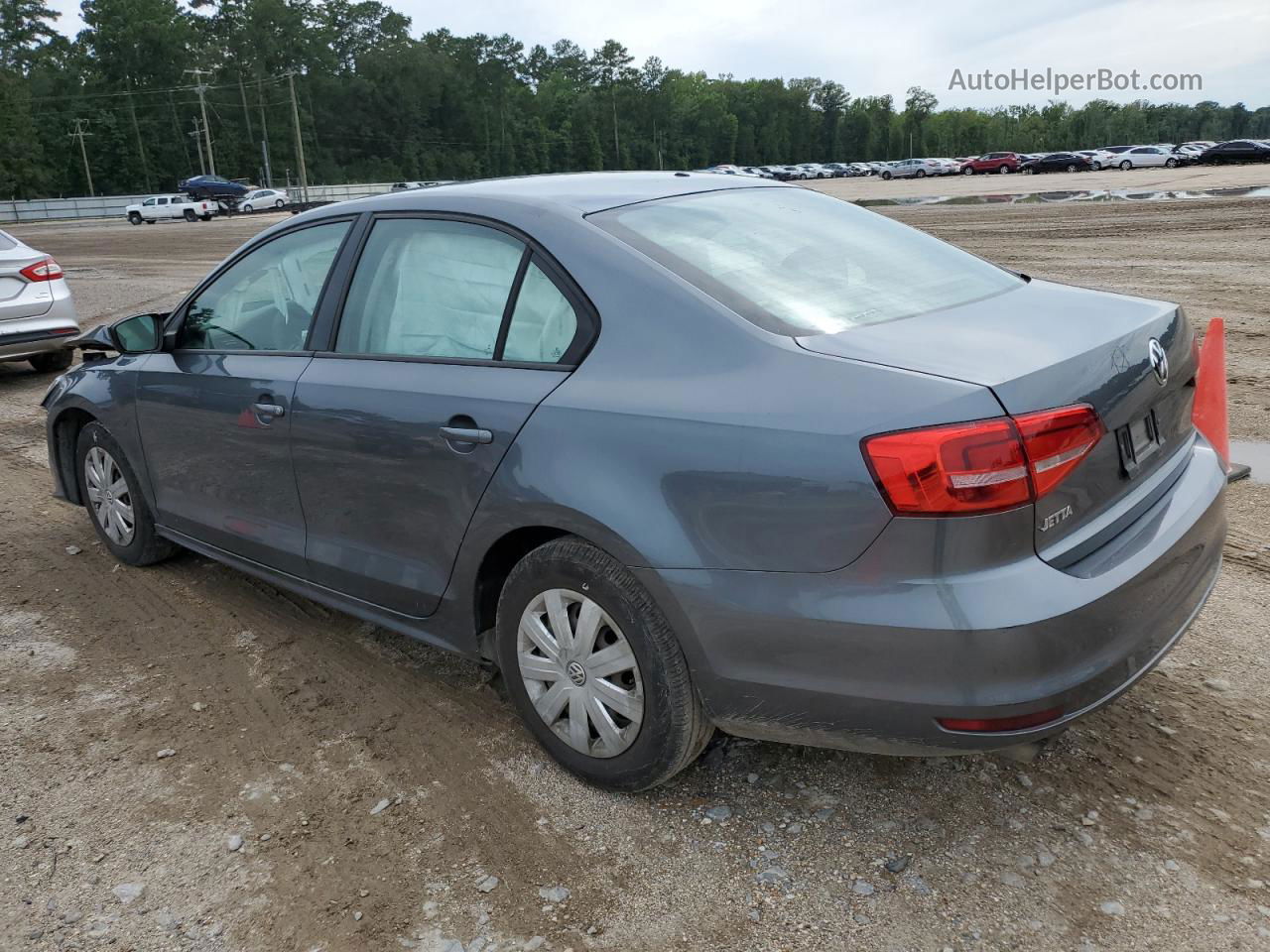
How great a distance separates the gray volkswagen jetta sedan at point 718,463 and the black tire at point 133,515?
1.02m

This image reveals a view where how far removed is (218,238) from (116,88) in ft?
307

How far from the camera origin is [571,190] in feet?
10.9

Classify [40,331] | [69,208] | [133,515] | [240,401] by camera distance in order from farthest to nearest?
[69,208] < [40,331] < [133,515] < [240,401]

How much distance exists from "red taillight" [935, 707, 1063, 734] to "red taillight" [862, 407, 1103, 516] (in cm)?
47

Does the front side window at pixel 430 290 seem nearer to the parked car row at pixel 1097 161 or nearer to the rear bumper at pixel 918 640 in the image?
the rear bumper at pixel 918 640

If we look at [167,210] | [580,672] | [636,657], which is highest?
[636,657]

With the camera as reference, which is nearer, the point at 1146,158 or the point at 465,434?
the point at 465,434

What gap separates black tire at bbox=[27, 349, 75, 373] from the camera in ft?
34.7

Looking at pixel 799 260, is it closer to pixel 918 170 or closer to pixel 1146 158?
pixel 1146 158

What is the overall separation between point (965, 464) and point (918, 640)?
1.29 ft

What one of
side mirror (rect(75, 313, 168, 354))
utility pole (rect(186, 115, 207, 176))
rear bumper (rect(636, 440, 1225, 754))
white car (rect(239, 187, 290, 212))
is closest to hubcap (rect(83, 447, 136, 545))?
side mirror (rect(75, 313, 168, 354))

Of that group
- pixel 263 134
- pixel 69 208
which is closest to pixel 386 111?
pixel 263 134

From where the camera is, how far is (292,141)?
109812 millimetres

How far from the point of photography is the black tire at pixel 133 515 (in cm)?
466
